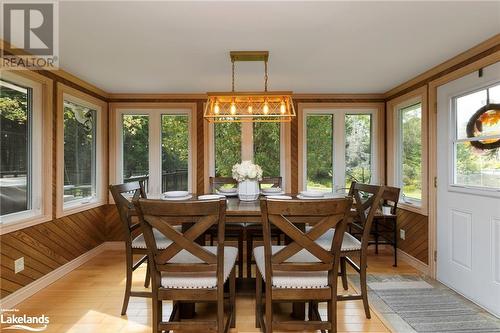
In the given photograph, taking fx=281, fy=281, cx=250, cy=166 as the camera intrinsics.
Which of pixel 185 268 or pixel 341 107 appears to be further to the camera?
pixel 341 107

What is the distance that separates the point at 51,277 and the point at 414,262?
4.05m

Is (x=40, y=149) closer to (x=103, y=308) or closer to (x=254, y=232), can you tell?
(x=103, y=308)

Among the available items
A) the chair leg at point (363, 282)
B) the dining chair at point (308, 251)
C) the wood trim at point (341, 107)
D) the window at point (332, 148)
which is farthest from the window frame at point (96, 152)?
the chair leg at point (363, 282)

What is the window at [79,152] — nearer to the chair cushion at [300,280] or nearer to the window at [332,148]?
the chair cushion at [300,280]

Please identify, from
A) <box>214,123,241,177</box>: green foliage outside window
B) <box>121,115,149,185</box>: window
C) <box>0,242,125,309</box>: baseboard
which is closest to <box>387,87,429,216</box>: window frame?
<box>214,123,241,177</box>: green foliage outside window

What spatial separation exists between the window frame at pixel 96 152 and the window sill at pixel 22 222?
23cm

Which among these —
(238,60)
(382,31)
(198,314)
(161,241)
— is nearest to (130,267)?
(161,241)

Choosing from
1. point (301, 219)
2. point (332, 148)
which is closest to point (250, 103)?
point (301, 219)

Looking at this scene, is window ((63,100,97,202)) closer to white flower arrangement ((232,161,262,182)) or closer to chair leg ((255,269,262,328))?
white flower arrangement ((232,161,262,182))

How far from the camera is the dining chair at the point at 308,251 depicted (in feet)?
4.87

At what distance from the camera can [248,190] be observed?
2672 millimetres

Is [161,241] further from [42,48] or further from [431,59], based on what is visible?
[431,59]

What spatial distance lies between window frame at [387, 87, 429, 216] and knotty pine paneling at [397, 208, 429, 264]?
3.4 inches

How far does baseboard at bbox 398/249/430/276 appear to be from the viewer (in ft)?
10.4
